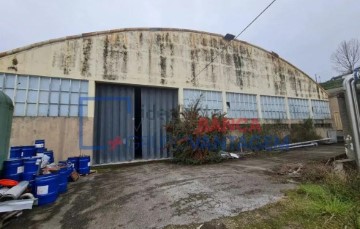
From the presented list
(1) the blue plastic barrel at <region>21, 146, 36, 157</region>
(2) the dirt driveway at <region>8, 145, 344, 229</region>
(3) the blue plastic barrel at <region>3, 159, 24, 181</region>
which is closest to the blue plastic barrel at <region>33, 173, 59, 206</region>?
(2) the dirt driveway at <region>8, 145, 344, 229</region>

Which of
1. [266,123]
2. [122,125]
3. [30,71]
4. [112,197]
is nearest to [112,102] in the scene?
[122,125]

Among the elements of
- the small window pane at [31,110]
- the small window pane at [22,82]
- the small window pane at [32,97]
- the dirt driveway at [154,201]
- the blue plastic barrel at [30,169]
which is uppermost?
the small window pane at [22,82]

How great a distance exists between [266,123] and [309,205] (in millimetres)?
8914

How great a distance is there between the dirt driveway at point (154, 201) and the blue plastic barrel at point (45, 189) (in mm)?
144

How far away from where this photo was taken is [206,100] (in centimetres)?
995

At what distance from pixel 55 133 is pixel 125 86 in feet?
10.4

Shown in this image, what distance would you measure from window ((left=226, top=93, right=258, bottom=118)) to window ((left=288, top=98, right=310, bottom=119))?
120 inches

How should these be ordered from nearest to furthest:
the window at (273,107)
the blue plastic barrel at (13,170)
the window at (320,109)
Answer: the blue plastic barrel at (13,170), the window at (273,107), the window at (320,109)

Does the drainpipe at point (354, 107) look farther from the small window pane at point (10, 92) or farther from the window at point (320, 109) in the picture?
the window at point (320, 109)

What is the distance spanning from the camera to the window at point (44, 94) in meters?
6.60

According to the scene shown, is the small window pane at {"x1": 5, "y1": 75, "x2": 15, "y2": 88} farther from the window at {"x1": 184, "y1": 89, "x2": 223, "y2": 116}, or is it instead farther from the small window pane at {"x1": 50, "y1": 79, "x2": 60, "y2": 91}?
the window at {"x1": 184, "y1": 89, "x2": 223, "y2": 116}

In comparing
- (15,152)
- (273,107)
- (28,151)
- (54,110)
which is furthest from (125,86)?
(273,107)

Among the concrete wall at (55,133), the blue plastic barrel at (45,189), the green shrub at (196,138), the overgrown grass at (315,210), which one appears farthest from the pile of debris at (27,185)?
the green shrub at (196,138)

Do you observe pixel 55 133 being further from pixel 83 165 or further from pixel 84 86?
pixel 84 86
